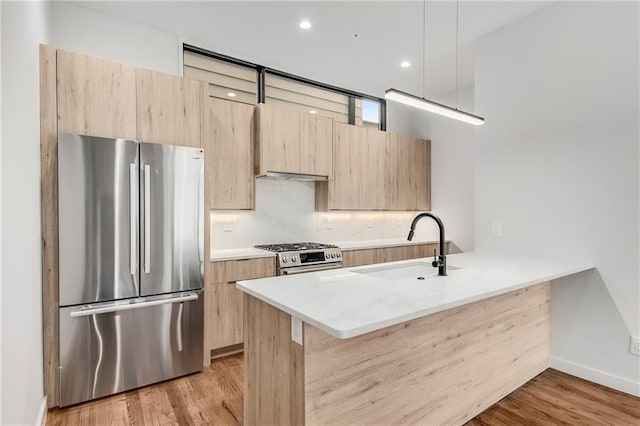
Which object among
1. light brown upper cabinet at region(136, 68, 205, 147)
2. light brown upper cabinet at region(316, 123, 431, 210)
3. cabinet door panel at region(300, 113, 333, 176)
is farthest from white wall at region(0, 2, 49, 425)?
light brown upper cabinet at region(316, 123, 431, 210)

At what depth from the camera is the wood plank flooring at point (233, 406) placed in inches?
83.9

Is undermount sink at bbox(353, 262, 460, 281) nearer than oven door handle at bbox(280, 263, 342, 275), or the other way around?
undermount sink at bbox(353, 262, 460, 281)

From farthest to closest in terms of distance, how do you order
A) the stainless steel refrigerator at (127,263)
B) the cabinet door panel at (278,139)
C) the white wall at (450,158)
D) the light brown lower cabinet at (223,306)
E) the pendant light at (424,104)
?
the white wall at (450,158) < the cabinet door panel at (278,139) < the light brown lower cabinet at (223,306) < the stainless steel refrigerator at (127,263) < the pendant light at (424,104)

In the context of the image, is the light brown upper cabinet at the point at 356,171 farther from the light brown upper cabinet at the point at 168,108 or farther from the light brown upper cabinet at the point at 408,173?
the light brown upper cabinet at the point at 168,108

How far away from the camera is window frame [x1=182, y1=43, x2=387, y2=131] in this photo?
142 inches

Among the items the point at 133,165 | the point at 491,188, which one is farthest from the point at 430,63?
the point at 133,165

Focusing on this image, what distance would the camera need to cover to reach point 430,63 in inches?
153

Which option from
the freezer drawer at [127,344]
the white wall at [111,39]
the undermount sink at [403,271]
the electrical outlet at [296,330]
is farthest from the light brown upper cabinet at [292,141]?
the electrical outlet at [296,330]

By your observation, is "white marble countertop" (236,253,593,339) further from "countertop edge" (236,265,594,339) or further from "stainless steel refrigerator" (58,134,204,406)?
"stainless steel refrigerator" (58,134,204,406)

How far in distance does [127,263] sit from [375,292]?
72.6 inches

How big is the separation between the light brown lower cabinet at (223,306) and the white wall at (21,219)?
1130 mm

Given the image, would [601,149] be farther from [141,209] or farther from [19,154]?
[19,154]

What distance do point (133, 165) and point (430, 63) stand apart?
3298 mm

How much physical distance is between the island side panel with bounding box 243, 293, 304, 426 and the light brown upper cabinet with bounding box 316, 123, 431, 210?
8.29ft
